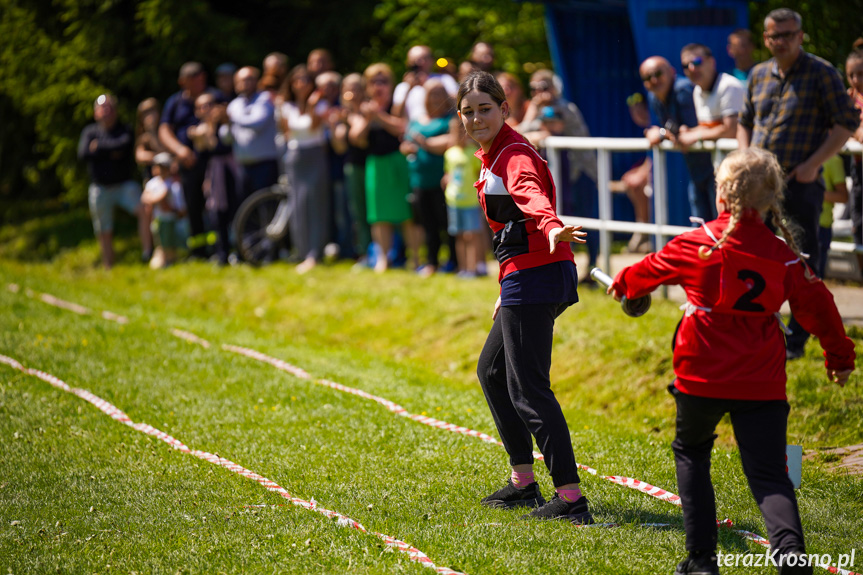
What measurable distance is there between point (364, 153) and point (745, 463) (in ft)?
30.3

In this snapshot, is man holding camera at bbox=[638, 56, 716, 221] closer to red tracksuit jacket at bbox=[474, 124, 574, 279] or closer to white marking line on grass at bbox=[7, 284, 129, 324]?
red tracksuit jacket at bbox=[474, 124, 574, 279]

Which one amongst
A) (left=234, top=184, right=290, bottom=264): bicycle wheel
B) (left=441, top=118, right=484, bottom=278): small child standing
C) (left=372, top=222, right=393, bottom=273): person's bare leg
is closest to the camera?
(left=441, top=118, right=484, bottom=278): small child standing

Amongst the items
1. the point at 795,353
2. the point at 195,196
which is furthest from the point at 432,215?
the point at 795,353

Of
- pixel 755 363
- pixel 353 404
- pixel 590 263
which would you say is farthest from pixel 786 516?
pixel 590 263

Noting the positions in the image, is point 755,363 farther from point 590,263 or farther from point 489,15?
point 489,15

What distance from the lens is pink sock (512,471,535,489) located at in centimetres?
528

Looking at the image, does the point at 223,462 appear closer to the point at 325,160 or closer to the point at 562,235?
the point at 562,235

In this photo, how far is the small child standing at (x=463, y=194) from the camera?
36.6 feet

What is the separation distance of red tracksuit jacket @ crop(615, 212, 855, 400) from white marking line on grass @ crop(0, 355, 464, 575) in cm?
138

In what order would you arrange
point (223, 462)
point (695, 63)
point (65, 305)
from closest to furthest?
1. point (223, 462)
2. point (695, 63)
3. point (65, 305)

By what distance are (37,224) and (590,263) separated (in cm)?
1460

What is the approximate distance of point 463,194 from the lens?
11.2 metres

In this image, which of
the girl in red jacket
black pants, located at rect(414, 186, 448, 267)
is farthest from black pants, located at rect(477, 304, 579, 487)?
black pants, located at rect(414, 186, 448, 267)

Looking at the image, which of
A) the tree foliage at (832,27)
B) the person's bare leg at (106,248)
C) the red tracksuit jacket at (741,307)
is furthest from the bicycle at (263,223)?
the red tracksuit jacket at (741,307)
